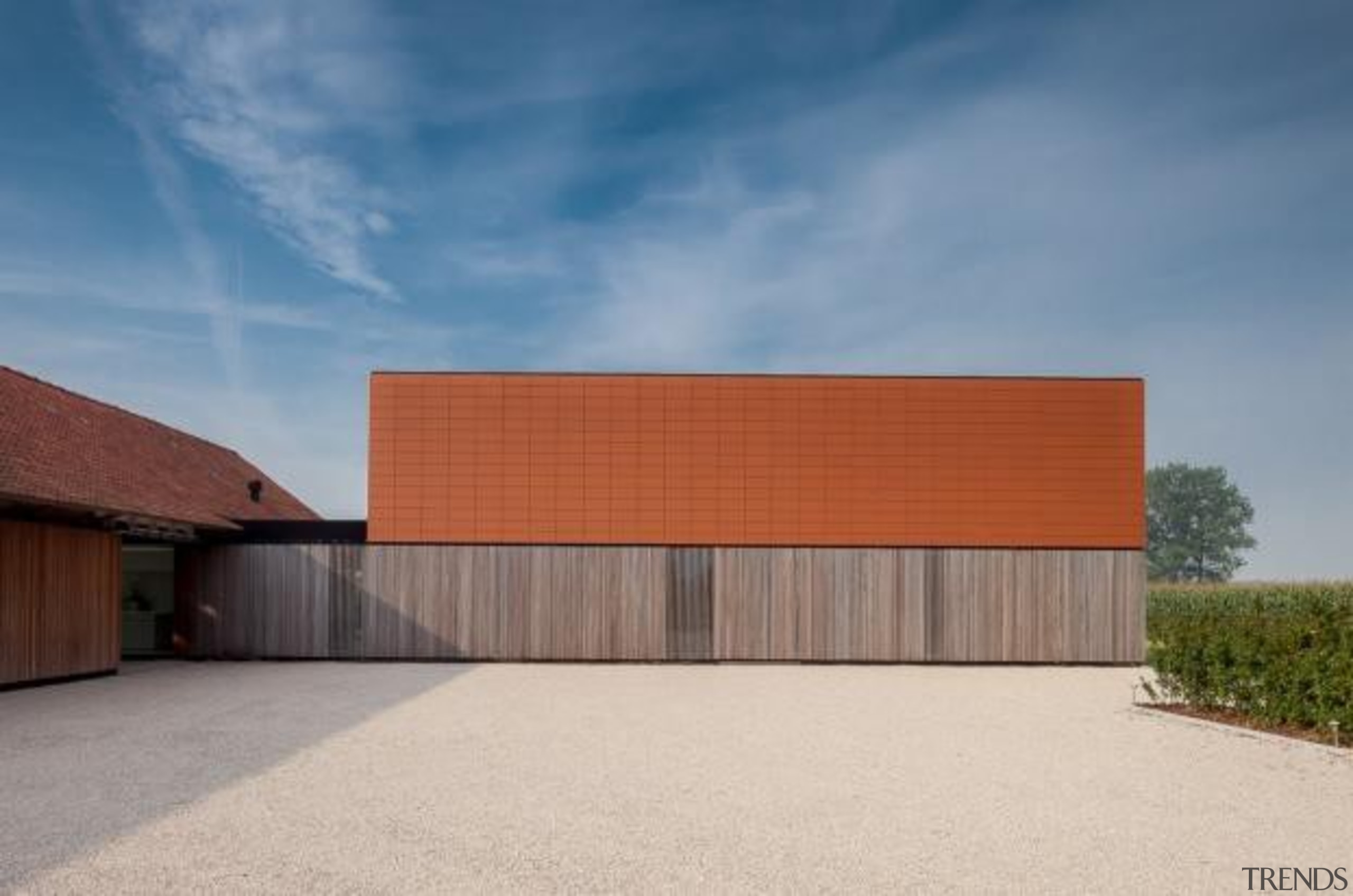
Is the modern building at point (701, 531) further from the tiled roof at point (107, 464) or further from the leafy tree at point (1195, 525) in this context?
the leafy tree at point (1195, 525)

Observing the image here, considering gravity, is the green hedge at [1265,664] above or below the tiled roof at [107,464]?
below

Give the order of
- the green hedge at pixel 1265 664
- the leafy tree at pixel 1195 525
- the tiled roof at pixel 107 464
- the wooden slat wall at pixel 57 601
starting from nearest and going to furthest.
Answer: the green hedge at pixel 1265 664 < the wooden slat wall at pixel 57 601 < the tiled roof at pixel 107 464 < the leafy tree at pixel 1195 525

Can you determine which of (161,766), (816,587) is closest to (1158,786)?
(161,766)

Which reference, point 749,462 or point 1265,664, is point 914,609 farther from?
point 1265,664

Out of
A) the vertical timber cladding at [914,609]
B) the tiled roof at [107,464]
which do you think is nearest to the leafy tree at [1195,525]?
the vertical timber cladding at [914,609]

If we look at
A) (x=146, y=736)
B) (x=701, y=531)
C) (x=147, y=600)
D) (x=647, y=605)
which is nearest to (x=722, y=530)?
(x=701, y=531)

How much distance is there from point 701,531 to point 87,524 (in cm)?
1077

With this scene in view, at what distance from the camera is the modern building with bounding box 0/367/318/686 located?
14.0m

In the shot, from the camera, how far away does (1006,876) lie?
5426 mm

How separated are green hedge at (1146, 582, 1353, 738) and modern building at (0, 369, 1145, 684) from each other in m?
5.95

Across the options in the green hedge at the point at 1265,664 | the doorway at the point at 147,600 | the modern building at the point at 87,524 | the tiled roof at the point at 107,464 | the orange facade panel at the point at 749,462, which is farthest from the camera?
the doorway at the point at 147,600

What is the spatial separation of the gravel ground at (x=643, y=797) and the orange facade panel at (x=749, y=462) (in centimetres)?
634

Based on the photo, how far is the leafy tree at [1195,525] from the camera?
8456 centimetres

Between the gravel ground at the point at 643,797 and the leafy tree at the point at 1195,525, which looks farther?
the leafy tree at the point at 1195,525
